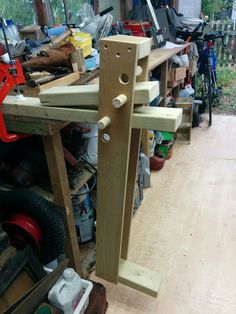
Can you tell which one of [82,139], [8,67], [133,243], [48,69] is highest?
[8,67]

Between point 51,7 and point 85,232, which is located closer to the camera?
point 85,232

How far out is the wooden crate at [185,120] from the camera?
287 centimetres

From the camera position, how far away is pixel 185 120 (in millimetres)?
2955

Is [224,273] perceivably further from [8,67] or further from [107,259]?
[8,67]

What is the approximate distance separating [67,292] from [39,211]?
1.10 ft

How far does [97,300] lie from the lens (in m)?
1.25

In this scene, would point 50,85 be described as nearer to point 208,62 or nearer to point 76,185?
point 76,185

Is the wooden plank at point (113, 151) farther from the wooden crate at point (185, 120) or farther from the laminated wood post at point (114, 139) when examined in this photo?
the wooden crate at point (185, 120)

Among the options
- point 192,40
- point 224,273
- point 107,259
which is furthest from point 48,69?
point 192,40

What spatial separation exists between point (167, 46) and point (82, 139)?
161 centimetres

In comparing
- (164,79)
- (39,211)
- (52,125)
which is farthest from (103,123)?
(164,79)

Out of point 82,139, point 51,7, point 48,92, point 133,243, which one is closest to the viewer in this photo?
point 48,92

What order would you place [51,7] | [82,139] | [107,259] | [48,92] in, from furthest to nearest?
[51,7]
[82,139]
[107,259]
[48,92]

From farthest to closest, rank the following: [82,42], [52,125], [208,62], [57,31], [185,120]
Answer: [208,62] → [185,120] → [57,31] → [82,42] → [52,125]
